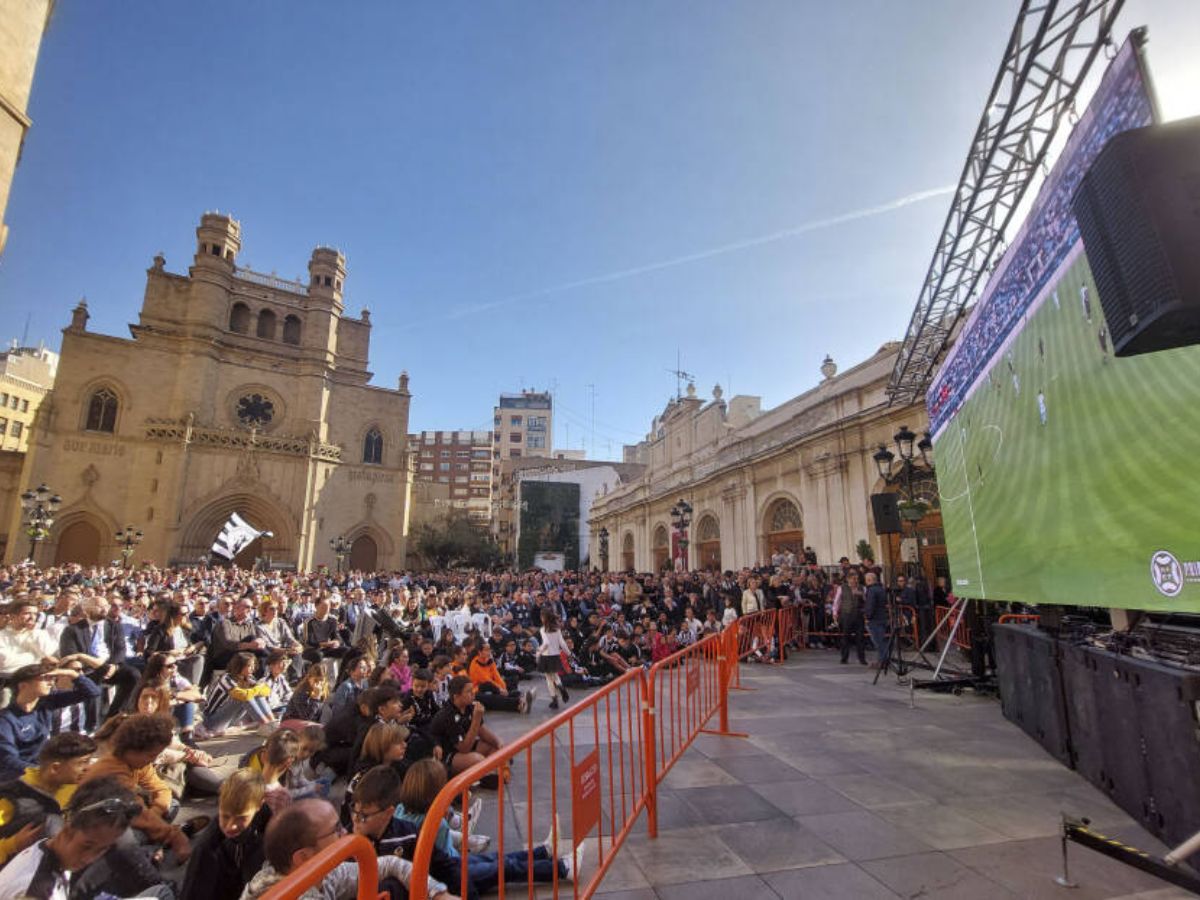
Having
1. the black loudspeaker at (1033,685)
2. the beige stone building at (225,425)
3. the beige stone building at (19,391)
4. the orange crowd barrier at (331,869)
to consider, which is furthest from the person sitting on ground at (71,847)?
the beige stone building at (19,391)

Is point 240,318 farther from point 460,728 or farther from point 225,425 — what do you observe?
point 460,728

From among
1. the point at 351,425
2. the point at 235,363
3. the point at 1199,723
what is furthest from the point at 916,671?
the point at 235,363

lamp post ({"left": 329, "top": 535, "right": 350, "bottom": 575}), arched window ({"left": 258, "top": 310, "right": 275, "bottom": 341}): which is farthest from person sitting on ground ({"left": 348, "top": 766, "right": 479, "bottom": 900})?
arched window ({"left": 258, "top": 310, "right": 275, "bottom": 341})

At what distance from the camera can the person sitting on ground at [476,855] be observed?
116 inches

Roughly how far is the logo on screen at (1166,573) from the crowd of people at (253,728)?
12.2ft

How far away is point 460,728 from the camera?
484 centimetres

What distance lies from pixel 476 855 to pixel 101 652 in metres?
6.11

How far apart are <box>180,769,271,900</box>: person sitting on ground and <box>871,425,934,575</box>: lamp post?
9.88m

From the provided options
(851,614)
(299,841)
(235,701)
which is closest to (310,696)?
(235,701)

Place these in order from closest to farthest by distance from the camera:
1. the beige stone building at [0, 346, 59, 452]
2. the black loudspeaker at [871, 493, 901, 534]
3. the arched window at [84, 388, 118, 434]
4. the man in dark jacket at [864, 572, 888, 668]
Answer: the man in dark jacket at [864, 572, 888, 668]
the black loudspeaker at [871, 493, 901, 534]
the arched window at [84, 388, 118, 434]
the beige stone building at [0, 346, 59, 452]

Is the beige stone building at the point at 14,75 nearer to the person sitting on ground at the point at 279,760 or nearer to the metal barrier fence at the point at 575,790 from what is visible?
the person sitting on ground at the point at 279,760

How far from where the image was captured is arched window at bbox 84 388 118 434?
97.1ft

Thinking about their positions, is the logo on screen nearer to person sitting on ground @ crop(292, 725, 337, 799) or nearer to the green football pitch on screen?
the green football pitch on screen

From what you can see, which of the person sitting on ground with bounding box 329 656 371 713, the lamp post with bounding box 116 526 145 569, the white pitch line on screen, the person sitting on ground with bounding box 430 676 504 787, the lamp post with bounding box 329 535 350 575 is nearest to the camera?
the person sitting on ground with bounding box 430 676 504 787
